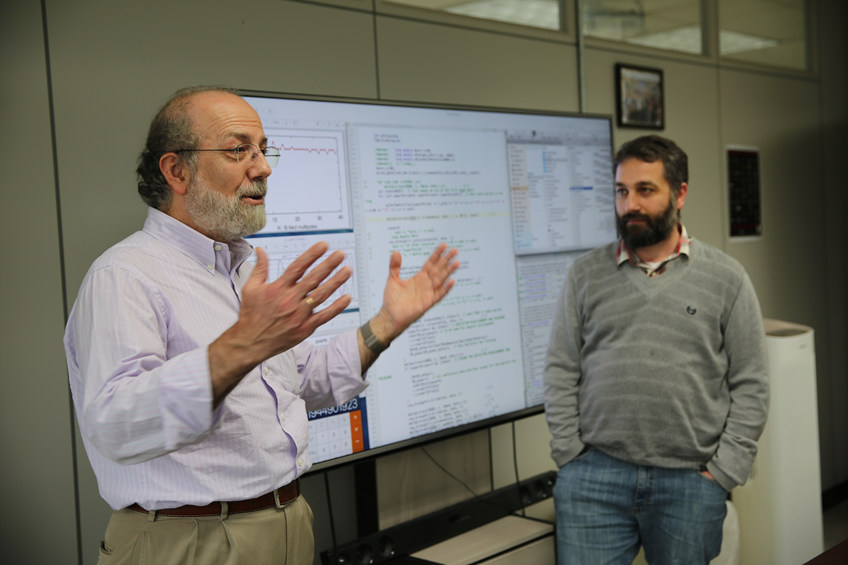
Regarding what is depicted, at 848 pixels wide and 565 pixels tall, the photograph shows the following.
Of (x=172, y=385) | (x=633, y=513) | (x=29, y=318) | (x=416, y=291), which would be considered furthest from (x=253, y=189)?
(x=633, y=513)

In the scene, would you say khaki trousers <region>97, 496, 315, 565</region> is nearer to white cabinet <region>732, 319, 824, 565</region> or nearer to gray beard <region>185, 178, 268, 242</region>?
gray beard <region>185, 178, 268, 242</region>

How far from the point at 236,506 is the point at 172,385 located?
41 cm

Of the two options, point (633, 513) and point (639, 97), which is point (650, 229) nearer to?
point (633, 513)

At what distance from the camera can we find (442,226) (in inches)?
98.6

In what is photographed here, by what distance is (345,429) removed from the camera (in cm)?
226

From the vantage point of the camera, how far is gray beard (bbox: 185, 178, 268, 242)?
5.02ft

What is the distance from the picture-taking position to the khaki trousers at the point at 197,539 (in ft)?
4.72

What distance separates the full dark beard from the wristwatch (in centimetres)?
103

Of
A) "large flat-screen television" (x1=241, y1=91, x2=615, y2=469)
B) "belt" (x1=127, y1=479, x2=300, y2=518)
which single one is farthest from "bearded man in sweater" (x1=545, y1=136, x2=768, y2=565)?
"belt" (x1=127, y1=479, x2=300, y2=518)

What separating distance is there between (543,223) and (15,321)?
1.73 meters

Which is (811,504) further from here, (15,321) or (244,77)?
(15,321)

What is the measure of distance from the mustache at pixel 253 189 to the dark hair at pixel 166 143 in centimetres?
10

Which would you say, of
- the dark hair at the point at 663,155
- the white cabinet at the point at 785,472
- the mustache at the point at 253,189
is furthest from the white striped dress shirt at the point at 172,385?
the white cabinet at the point at 785,472

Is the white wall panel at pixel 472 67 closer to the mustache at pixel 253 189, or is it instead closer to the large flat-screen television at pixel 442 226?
the large flat-screen television at pixel 442 226
